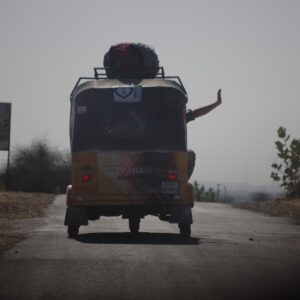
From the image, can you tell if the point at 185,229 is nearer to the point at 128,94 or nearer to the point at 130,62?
the point at 128,94

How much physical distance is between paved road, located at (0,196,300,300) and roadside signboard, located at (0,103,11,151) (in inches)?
1138

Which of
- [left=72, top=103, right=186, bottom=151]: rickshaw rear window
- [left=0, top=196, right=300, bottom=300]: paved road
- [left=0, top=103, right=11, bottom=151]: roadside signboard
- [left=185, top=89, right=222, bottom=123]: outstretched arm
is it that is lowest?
[left=0, top=196, right=300, bottom=300]: paved road

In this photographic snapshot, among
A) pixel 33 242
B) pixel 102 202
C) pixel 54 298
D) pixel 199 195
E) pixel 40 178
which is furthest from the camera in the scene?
pixel 199 195

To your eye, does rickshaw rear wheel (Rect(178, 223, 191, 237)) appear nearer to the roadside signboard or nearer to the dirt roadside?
the dirt roadside

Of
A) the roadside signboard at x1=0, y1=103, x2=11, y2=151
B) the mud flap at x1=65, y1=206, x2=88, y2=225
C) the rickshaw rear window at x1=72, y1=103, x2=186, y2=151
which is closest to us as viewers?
the mud flap at x1=65, y1=206, x2=88, y2=225

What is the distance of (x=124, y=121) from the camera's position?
17672 millimetres

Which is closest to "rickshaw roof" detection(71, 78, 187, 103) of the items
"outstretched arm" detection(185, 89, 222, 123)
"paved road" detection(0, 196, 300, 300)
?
"outstretched arm" detection(185, 89, 222, 123)

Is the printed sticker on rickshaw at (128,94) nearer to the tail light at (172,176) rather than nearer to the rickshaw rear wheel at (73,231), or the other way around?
the tail light at (172,176)

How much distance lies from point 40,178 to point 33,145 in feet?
8.51

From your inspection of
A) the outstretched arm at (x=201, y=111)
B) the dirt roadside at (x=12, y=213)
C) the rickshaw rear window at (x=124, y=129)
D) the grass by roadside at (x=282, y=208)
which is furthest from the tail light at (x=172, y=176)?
the grass by roadside at (x=282, y=208)

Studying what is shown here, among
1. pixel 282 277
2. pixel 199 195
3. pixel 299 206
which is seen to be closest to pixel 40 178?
pixel 199 195

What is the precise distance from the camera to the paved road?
995cm

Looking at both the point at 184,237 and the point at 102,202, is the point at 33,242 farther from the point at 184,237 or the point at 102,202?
the point at 184,237

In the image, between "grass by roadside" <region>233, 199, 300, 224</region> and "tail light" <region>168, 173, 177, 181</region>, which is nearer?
"tail light" <region>168, 173, 177, 181</region>
